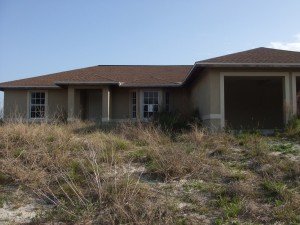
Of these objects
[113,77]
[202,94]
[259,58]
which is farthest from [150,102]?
[259,58]

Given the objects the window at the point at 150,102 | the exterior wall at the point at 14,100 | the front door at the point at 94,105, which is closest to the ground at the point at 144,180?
the window at the point at 150,102

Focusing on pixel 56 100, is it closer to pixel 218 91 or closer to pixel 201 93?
pixel 201 93

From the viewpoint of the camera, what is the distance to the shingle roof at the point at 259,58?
47.8 feet

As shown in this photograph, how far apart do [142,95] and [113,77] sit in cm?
206

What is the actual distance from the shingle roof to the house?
0.04 metres

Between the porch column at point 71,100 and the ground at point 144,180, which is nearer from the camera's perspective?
the ground at point 144,180

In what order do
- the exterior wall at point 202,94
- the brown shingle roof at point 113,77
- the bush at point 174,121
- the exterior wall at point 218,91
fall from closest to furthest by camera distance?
the exterior wall at point 218,91
the exterior wall at point 202,94
the bush at point 174,121
the brown shingle roof at point 113,77

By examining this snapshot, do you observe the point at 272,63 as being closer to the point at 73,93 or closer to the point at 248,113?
the point at 248,113

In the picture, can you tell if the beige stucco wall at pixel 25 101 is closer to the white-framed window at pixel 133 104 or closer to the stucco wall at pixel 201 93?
the white-framed window at pixel 133 104

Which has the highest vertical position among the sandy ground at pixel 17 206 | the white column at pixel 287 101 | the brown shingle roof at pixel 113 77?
the brown shingle roof at pixel 113 77

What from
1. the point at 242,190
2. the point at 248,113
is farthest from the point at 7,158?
the point at 248,113

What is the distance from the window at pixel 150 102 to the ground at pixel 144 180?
909 centimetres

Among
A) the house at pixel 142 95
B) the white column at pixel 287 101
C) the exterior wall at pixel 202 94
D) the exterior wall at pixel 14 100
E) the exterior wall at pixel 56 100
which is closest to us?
the white column at pixel 287 101

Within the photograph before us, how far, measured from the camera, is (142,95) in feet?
68.7
